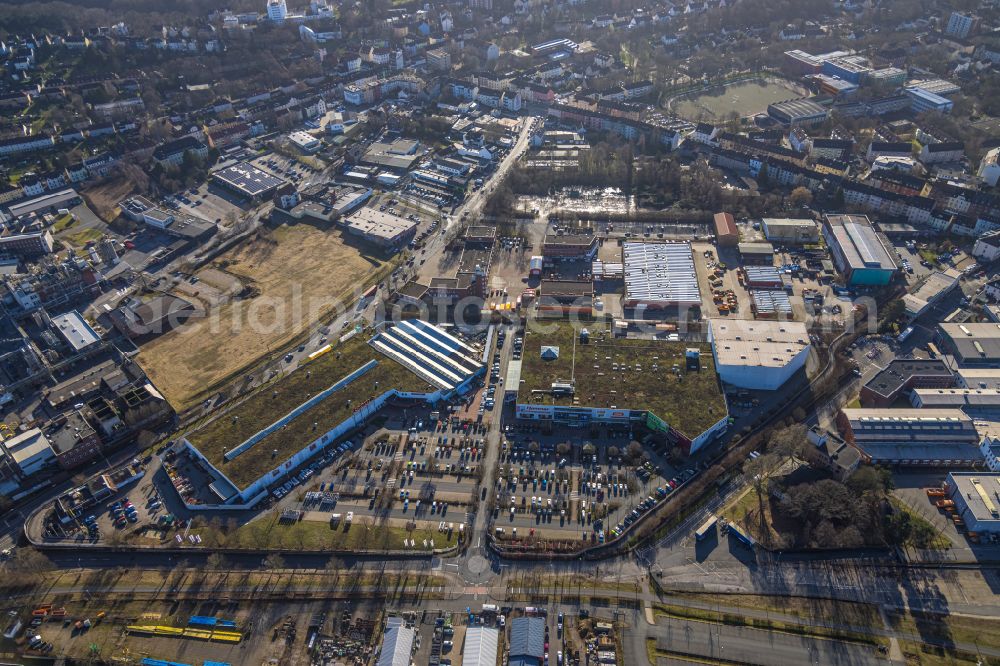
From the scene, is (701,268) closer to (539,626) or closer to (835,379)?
(835,379)

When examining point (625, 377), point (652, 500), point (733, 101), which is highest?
point (733, 101)

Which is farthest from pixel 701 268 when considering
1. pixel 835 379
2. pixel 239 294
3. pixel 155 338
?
pixel 155 338

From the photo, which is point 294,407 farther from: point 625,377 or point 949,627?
point 949,627

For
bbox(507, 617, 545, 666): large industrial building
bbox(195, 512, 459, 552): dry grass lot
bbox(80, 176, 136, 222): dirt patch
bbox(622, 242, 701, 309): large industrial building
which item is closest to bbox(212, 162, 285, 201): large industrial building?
bbox(80, 176, 136, 222): dirt patch

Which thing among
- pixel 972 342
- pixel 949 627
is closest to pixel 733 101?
pixel 972 342

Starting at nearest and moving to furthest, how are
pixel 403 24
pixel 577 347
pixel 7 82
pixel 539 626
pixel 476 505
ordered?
pixel 539 626 → pixel 476 505 → pixel 577 347 → pixel 7 82 → pixel 403 24
